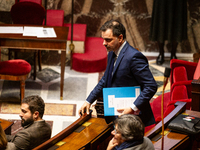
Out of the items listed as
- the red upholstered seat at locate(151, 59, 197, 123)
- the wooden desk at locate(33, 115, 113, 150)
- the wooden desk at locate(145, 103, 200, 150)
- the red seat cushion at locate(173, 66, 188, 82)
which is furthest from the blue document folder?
the red seat cushion at locate(173, 66, 188, 82)

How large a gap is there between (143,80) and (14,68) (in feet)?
8.01

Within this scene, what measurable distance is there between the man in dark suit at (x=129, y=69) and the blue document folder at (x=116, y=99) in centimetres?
6

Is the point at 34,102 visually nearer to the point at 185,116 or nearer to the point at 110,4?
the point at 185,116

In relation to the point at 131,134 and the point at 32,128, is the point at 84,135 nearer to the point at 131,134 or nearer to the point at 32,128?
the point at 32,128

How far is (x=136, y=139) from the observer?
1.97 metres

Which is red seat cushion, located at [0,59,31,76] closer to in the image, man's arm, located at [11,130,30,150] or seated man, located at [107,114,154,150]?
man's arm, located at [11,130,30,150]

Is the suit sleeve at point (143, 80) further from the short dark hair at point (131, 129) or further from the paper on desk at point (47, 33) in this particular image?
the paper on desk at point (47, 33)

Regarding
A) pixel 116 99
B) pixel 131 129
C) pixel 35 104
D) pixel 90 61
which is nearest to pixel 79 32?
pixel 90 61

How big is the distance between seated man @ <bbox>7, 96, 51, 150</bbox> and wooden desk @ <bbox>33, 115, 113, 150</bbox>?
155 millimetres

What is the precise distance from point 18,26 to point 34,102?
2377 millimetres

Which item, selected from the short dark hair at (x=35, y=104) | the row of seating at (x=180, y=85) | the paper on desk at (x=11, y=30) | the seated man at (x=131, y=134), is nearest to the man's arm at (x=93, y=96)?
the short dark hair at (x=35, y=104)

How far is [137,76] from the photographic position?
2.42m

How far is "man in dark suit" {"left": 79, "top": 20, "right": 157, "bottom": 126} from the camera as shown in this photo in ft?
A: 7.85

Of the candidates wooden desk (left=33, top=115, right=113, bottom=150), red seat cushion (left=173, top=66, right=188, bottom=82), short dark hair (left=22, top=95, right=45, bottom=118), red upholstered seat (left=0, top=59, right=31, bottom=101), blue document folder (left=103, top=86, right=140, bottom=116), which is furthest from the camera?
red upholstered seat (left=0, top=59, right=31, bottom=101)
